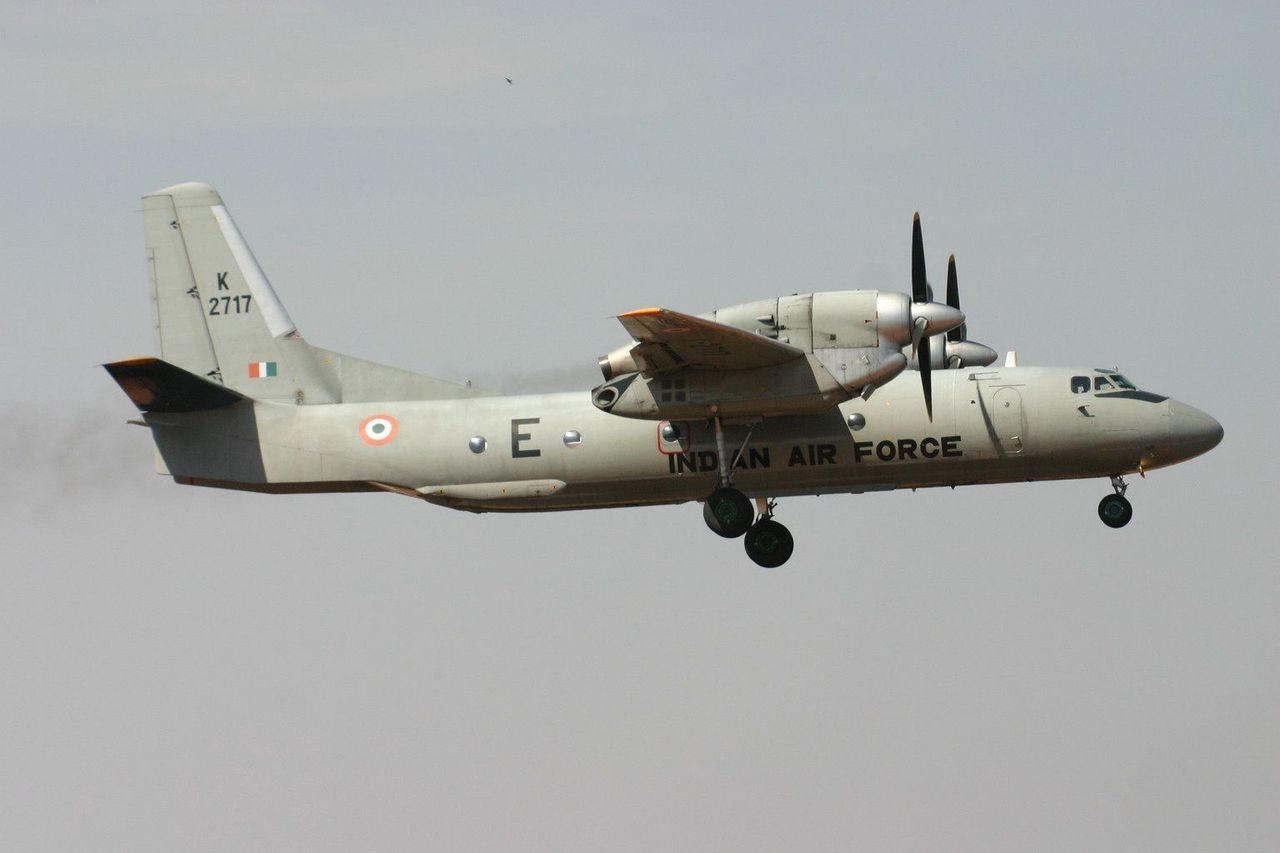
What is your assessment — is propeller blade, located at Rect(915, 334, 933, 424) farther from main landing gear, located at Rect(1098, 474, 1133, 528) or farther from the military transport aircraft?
main landing gear, located at Rect(1098, 474, 1133, 528)

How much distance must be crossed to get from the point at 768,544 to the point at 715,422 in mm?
2589

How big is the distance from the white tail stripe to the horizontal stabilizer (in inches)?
82.4

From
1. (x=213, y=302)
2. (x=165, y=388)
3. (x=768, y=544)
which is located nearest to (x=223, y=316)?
(x=213, y=302)

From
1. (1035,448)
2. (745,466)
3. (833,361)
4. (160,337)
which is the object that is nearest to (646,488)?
(745,466)

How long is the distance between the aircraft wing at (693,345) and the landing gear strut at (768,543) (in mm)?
3474

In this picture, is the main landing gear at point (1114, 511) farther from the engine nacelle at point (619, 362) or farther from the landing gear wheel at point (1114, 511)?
the engine nacelle at point (619, 362)

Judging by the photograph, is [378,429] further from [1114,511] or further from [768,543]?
[1114,511]

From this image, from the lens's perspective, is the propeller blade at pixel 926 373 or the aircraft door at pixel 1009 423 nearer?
the propeller blade at pixel 926 373

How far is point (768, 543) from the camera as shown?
30750 millimetres

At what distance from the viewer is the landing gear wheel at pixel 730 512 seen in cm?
2920

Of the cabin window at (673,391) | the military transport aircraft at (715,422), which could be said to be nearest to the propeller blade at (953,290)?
the military transport aircraft at (715,422)

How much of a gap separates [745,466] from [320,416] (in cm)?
709

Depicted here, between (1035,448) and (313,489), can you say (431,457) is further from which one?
(1035,448)

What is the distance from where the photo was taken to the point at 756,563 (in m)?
30.9
